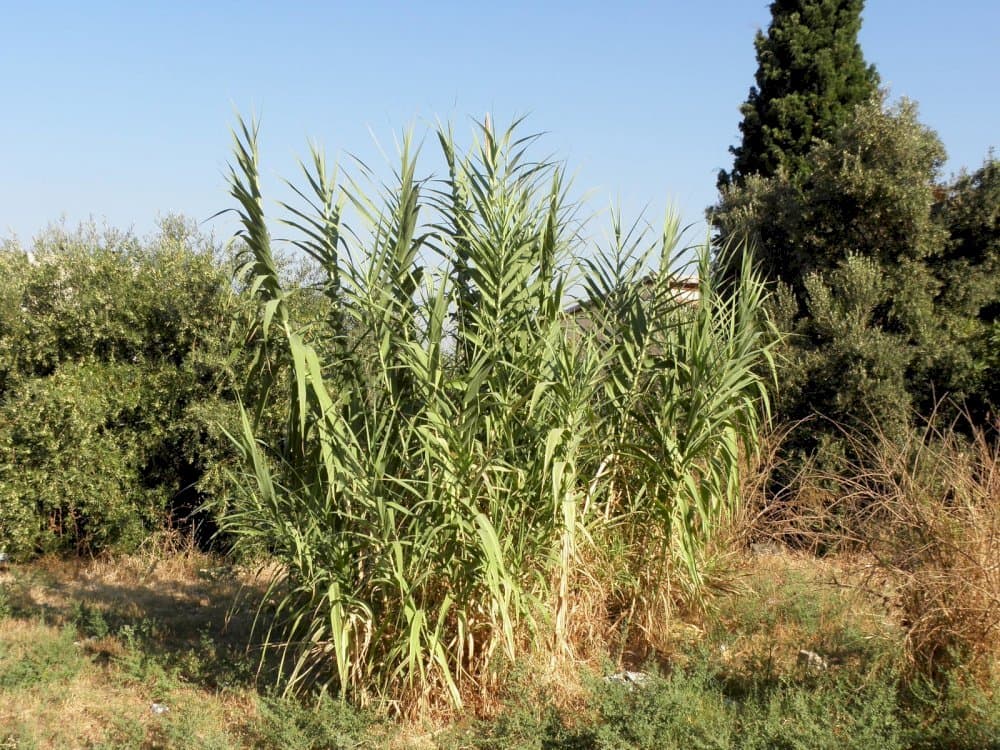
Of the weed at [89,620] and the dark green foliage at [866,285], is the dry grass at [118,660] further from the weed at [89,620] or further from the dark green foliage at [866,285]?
the dark green foliage at [866,285]

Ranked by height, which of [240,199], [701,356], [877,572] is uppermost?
[240,199]

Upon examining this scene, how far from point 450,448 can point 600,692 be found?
4.54 ft

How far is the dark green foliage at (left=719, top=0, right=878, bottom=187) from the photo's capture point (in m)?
13.5

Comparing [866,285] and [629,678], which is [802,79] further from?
[629,678]

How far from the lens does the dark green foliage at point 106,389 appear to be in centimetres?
789

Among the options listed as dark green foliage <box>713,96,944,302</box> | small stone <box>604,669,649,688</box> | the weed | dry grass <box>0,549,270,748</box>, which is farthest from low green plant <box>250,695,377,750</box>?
dark green foliage <box>713,96,944,302</box>

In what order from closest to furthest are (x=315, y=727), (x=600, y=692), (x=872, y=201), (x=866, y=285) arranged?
(x=315, y=727)
(x=600, y=692)
(x=866, y=285)
(x=872, y=201)

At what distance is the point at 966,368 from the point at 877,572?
16.5 ft

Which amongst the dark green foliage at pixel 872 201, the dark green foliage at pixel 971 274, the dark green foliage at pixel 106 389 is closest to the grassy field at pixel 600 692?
the dark green foliage at pixel 106 389

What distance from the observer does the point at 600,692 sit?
174 inches

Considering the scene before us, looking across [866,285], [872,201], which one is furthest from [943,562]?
[872,201]

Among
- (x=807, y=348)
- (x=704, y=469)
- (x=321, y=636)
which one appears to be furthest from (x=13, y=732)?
(x=807, y=348)

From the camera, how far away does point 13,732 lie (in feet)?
14.8

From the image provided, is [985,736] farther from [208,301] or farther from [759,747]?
[208,301]
